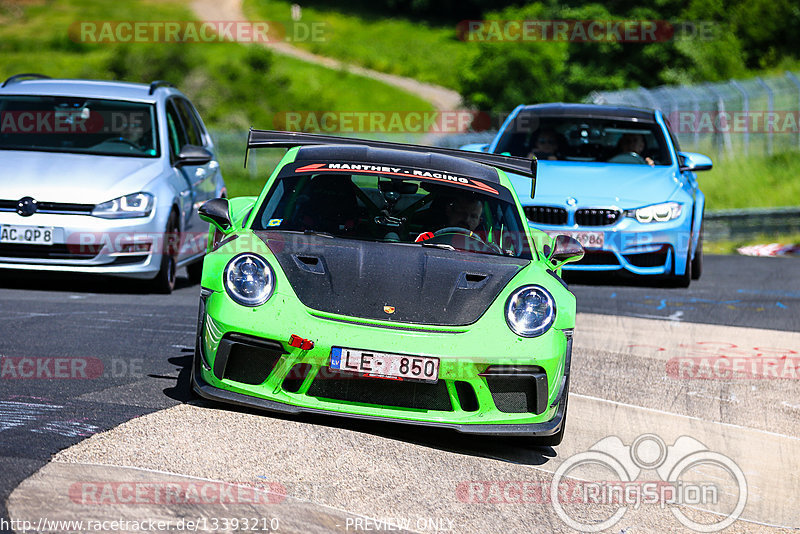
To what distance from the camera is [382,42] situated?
104m

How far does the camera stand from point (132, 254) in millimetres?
9898

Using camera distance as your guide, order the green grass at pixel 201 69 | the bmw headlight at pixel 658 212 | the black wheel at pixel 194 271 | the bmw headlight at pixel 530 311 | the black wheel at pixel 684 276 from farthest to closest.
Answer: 1. the green grass at pixel 201 69
2. the black wheel at pixel 194 271
3. the black wheel at pixel 684 276
4. the bmw headlight at pixel 658 212
5. the bmw headlight at pixel 530 311

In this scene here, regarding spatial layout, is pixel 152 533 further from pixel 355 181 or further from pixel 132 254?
pixel 132 254

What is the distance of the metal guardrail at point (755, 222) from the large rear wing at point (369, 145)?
503 inches

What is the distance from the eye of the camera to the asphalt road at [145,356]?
570cm

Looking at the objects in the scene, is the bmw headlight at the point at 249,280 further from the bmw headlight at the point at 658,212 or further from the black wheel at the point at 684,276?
the black wheel at the point at 684,276

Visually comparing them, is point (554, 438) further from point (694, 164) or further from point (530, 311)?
point (694, 164)

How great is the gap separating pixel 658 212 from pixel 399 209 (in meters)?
4.71

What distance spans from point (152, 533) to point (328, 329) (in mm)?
1612

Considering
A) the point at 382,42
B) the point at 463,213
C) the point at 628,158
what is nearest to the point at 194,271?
the point at 628,158

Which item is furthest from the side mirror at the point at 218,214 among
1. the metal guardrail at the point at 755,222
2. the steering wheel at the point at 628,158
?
the metal guardrail at the point at 755,222

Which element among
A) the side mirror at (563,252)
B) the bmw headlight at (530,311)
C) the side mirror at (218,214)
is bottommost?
the bmw headlight at (530,311)

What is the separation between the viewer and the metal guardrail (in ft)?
64.0

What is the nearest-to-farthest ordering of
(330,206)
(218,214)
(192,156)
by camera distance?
(218,214), (330,206), (192,156)
